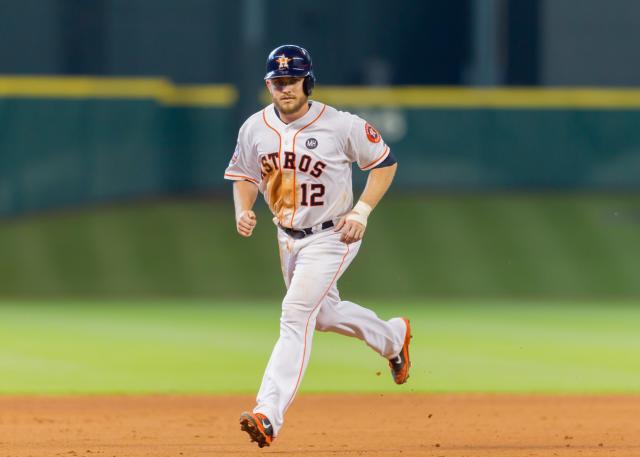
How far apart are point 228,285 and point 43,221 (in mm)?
3346

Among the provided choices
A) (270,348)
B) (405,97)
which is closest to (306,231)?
(270,348)

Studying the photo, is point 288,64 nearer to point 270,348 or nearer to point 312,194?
point 312,194

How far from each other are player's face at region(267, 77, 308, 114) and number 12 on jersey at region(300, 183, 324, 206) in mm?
383

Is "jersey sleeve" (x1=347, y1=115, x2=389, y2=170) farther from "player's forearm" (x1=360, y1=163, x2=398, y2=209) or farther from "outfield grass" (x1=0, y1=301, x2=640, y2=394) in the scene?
"outfield grass" (x1=0, y1=301, x2=640, y2=394)

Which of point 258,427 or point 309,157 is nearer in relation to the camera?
point 258,427

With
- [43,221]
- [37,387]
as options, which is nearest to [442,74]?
[43,221]

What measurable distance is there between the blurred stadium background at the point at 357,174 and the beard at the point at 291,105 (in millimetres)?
5349

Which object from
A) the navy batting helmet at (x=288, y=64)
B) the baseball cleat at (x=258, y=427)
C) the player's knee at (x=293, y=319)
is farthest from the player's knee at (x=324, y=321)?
the navy batting helmet at (x=288, y=64)

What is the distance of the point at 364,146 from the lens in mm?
6859

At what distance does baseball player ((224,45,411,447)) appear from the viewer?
6617 millimetres

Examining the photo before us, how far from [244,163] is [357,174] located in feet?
41.8

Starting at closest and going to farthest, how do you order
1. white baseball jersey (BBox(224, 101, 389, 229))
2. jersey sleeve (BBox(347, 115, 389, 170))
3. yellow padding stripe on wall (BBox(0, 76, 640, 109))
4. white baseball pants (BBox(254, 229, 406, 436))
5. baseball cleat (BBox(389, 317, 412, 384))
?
white baseball pants (BBox(254, 229, 406, 436)) < white baseball jersey (BBox(224, 101, 389, 229)) < jersey sleeve (BBox(347, 115, 389, 170)) < baseball cleat (BBox(389, 317, 412, 384)) < yellow padding stripe on wall (BBox(0, 76, 640, 109))

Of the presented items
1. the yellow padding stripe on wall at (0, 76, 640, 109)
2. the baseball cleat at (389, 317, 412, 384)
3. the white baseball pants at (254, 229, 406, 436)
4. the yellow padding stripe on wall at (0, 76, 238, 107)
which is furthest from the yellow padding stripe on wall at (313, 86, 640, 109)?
the white baseball pants at (254, 229, 406, 436)

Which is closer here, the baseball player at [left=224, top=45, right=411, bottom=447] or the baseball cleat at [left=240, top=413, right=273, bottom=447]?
the baseball cleat at [left=240, top=413, right=273, bottom=447]
